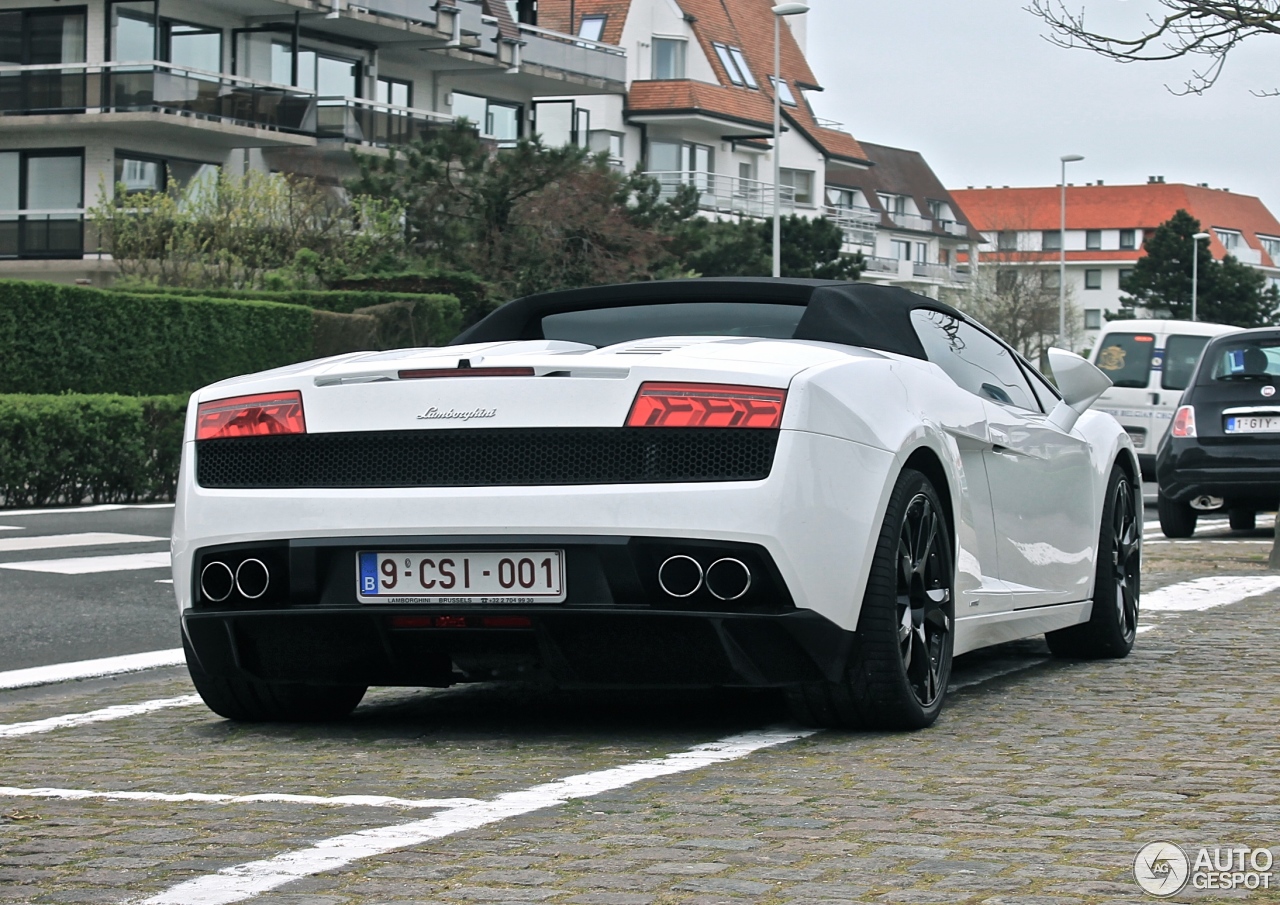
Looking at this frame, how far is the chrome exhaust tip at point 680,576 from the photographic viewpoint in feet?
17.6

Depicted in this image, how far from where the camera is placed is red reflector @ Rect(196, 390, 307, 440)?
18.9 ft

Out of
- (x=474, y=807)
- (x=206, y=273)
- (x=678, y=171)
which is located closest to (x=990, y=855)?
(x=474, y=807)

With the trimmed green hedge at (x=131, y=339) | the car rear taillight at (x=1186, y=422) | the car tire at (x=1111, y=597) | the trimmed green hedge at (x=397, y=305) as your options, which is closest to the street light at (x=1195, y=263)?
the trimmed green hedge at (x=397, y=305)

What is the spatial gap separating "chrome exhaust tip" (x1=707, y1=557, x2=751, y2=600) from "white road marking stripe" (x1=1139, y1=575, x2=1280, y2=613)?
203 inches

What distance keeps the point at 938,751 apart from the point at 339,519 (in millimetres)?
1674

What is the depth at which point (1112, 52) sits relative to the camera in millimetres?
15477

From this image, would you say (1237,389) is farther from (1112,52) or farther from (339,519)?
(339,519)

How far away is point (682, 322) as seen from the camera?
21.6ft

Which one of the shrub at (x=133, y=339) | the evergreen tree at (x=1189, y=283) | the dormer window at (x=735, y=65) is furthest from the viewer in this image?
the evergreen tree at (x=1189, y=283)

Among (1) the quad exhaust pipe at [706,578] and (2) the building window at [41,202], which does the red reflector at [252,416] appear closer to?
(1) the quad exhaust pipe at [706,578]

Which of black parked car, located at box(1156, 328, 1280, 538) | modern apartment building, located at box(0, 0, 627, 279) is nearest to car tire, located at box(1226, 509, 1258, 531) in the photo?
black parked car, located at box(1156, 328, 1280, 538)

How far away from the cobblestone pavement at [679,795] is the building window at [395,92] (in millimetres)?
44272

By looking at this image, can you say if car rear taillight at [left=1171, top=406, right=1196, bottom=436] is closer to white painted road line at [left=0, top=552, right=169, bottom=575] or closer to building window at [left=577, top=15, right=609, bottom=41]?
white painted road line at [left=0, top=552, right=169, bottom=575]

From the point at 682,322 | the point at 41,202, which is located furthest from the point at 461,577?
the point at 41,202
